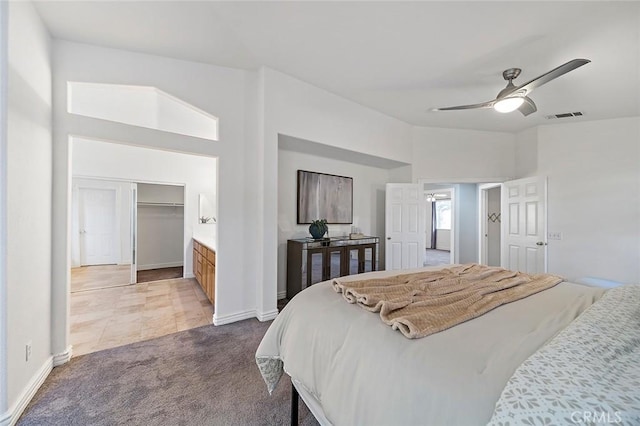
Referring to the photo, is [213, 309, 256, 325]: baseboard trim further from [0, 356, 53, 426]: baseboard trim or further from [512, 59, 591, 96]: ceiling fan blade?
[512, 59, 591, 96]: ceiling fan blade

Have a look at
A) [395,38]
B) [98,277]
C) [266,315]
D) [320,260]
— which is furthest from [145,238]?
[395,38]

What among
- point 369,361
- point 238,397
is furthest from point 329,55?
point 238,397

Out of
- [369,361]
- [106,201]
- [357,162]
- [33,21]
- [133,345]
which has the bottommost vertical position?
[133,345]

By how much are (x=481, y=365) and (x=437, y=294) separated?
66 cm

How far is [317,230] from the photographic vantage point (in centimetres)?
382

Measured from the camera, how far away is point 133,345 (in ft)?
8.11

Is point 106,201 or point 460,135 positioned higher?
point 460,135

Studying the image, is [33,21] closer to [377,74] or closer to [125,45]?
[125,45]

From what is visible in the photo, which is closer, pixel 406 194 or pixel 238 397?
pixel 238 397

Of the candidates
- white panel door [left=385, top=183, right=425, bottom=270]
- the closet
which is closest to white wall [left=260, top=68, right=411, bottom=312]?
white panel door [left=385, top=183, right=425, bottom=270]

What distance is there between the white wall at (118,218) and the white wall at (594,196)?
7835mm

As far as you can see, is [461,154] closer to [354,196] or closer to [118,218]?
[354,196]

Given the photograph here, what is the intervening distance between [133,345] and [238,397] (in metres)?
1.42

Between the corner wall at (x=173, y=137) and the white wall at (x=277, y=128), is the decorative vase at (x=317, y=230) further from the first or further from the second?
the corner wall at (x=173, y=137)
